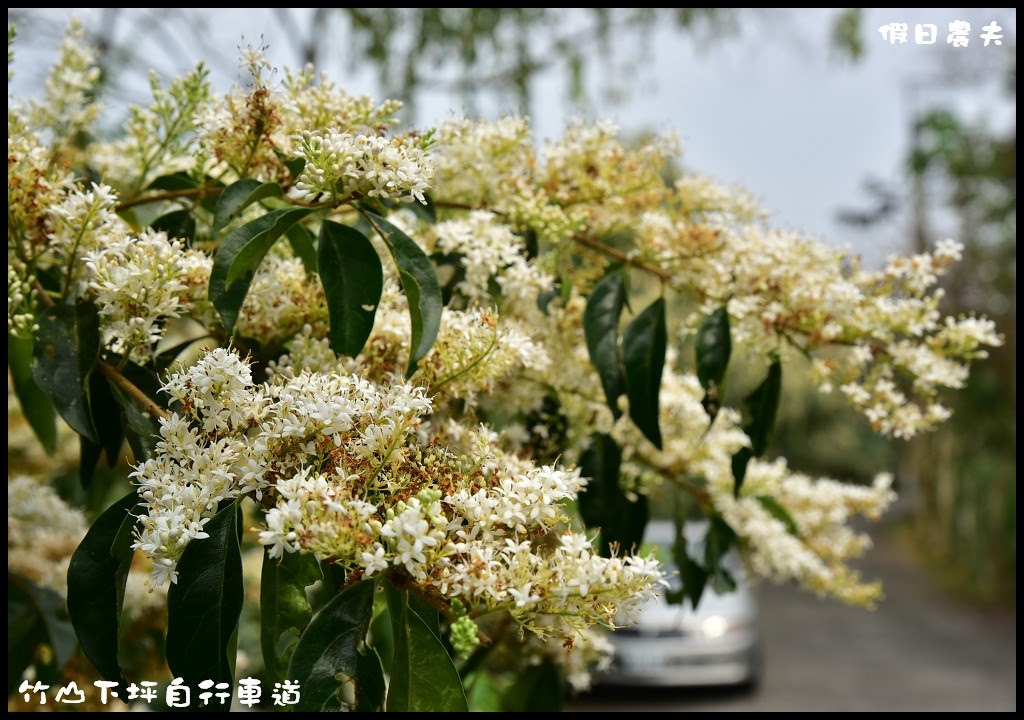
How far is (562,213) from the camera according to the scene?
1.55 metres

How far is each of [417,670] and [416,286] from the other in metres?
0.46

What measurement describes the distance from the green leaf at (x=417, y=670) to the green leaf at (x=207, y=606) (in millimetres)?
168

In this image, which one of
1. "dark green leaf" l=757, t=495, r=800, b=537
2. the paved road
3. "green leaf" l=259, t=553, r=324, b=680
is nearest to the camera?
"green leaf" l=259, t=553, r=324, b=680

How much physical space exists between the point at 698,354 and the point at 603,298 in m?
0.18

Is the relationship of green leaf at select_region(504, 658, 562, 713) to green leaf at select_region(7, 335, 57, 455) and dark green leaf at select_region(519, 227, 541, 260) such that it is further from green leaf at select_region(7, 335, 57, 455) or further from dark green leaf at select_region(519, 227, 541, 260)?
green leaf at select_region(7, 335, 57, 455)

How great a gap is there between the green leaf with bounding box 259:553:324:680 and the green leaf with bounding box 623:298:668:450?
1.99ft

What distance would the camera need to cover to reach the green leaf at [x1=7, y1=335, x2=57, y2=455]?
1.55 metres

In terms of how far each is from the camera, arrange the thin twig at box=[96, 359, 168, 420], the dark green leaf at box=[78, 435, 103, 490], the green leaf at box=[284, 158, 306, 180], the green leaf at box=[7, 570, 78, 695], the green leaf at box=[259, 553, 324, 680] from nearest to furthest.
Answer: the green leaf at box=[259, 553, 324, 680] → the thin twig at box=[96, 359, 168, 420] → the green leaf at box=[284, 158, 306, 180] → the dark green leaf at box=[78, 435, 103, 490] → the green leaf at box=[7, 570, 78, 695]

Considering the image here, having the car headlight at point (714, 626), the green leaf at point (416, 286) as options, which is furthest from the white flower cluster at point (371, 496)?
the car headlight at point (714, 626)

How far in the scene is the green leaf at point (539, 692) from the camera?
1992 millimetres

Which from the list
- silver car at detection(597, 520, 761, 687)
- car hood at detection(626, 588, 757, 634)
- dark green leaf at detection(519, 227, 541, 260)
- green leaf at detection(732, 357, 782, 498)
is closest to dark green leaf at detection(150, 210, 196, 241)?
dark green leaf at detection(519, 227, 541, 260)

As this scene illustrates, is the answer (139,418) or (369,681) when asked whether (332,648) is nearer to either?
(369,681)

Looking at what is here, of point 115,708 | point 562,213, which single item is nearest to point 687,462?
point 562,213

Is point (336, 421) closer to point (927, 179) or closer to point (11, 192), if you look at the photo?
point (11, 192)
